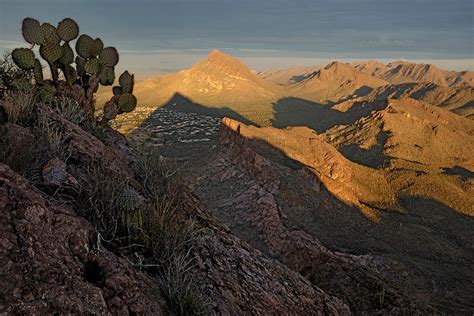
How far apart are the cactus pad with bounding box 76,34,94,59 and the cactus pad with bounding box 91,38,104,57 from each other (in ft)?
0.21

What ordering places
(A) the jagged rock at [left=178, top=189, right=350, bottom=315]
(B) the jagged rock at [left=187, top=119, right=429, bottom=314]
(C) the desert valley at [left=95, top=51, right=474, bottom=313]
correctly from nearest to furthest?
(A) the jagged rock at [left=178, top=189, right=350, bottom=315] → (B) the jagged rock at [left=187, top=119, right=429, bottom=314] → (C) the desert valley at [left=95, top=51, right=474, bottom=313]

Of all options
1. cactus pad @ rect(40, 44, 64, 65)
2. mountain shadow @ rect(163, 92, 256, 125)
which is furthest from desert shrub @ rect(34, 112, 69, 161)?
mountain shadow @ rect(163, 92, 256, 125)

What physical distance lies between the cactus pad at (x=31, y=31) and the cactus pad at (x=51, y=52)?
243mm

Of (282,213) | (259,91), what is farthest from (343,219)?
(259,91)

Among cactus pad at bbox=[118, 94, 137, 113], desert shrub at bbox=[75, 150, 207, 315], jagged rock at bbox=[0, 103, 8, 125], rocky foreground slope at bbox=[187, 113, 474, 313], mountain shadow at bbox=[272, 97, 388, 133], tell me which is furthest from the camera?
mountain shadow at bbox=[272, 97, 388, 133]

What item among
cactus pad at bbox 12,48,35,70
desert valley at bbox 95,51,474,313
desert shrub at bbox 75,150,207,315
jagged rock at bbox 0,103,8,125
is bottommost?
desert valley at bbox 95,51,474,313

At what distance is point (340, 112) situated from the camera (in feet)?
197

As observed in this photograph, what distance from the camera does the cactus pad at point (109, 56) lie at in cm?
927

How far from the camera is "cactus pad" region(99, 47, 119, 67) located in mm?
9273

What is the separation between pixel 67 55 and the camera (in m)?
8.94

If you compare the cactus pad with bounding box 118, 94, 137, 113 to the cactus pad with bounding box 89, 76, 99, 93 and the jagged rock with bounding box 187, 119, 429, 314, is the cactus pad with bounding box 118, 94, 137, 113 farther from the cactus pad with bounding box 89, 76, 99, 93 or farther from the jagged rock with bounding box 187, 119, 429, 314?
the jagged rock with bounding box 187, 119, 429, 314

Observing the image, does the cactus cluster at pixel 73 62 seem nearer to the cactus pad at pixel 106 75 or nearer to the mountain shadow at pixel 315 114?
the cactus pad at pixel 106 75

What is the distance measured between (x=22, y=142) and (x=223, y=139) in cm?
2000

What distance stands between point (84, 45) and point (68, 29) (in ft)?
1.41
